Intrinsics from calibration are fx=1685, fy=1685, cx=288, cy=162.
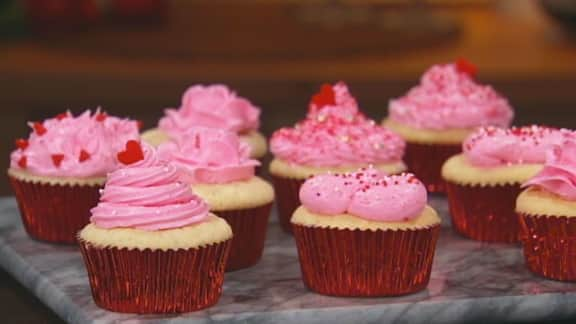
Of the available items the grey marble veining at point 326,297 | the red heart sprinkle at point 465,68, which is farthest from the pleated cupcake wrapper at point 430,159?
the grey marble veining at point 326,297

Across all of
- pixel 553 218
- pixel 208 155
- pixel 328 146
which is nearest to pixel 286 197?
pixel 328 146

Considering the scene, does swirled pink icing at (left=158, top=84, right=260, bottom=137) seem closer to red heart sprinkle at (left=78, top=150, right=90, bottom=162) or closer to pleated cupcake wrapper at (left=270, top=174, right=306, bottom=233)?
pleated cupcake wrapper at (left=270, top=174, right=306, bottom=233)

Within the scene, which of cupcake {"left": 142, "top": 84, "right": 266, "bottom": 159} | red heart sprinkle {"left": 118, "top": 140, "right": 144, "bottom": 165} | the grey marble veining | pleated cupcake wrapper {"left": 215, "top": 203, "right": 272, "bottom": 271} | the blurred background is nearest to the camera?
the grey marble veining

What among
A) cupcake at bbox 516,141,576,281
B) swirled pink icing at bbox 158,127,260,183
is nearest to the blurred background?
swirled pink icing at bbox 158,127,260,183

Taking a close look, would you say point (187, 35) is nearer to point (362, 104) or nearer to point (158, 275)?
point (362, 104)

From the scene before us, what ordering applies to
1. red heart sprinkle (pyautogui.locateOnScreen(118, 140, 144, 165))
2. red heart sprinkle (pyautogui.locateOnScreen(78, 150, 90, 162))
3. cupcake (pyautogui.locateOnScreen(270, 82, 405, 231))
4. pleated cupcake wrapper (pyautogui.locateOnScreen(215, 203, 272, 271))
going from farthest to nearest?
cupcake (pyautogui.locateOnScreen(270, 82, 405, 231))
red heart sprinkle (pyautogui.locateOnScreen(78, 150, 90, 162))
pleated cupcake wrapper (pyautogui.locateOnScreen(215, 203, 272, 271))
red heart sprinkle (pyautogui.locateOnScreen(118, 140, 144, 165))

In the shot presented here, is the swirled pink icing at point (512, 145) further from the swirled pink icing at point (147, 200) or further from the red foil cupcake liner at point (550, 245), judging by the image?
the swirled pink icing at point (147, 200)

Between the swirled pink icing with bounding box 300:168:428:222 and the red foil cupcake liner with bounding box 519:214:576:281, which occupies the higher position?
the swirled pink icing with bounding box 300:168:428:222
